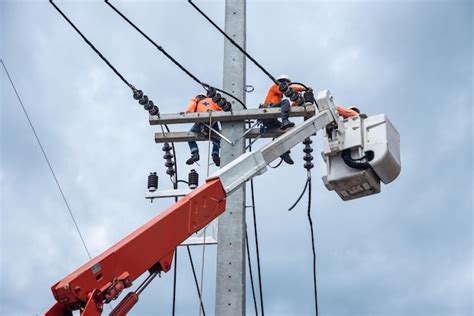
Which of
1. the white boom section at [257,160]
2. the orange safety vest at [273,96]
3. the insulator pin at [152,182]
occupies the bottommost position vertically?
the white boom section at [257,160]

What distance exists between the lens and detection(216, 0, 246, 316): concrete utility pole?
25.3 ft

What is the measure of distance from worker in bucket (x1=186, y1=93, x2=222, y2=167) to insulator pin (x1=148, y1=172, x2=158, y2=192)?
0.72m

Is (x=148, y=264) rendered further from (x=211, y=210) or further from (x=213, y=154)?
(x=213, y=154)

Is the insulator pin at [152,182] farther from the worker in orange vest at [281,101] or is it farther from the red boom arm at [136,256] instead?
the red boom arm at [136,256]

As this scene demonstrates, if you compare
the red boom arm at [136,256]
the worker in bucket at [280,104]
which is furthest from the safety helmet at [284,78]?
the red boom arm at [136,256]

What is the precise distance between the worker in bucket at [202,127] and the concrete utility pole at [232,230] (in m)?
0.24

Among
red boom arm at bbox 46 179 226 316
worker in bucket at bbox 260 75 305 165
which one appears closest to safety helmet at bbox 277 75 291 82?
worker in bucket at bbox 260 75 305 165

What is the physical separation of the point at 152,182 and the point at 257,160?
2311 millimetres

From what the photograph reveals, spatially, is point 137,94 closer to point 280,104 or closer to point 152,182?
point 152,182

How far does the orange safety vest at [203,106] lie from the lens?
8883 mm

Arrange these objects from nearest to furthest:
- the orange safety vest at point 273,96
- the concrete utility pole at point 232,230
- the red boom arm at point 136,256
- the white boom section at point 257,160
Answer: the red boom arm at point 136,256 → the white boom section at point 257,160 → the concrete utility pole at point 232,230 → the orange safety vest at point 273,96

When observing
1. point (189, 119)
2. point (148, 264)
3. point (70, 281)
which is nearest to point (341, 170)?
point (189, 119)

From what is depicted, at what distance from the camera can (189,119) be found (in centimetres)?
870

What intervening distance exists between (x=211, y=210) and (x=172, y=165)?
125 inches
